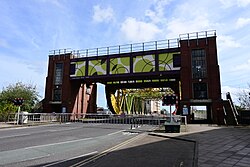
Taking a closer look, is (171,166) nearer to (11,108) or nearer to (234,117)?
(234,117)

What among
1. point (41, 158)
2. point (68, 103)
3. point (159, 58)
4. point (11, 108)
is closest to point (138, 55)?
point (159, 58)

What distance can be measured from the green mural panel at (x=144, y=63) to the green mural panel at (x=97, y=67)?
528cm

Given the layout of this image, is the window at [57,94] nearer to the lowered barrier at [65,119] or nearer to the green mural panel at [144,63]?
the lowered barrier at [65,119]

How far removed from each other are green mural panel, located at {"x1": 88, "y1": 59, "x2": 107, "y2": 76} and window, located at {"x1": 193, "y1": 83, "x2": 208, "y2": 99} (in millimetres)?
14736

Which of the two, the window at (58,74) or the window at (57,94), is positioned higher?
the window at (58,74)

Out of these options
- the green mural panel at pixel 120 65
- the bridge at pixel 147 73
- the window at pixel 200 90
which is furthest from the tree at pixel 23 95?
the window at pixel 200 90

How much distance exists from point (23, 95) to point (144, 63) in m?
21.7

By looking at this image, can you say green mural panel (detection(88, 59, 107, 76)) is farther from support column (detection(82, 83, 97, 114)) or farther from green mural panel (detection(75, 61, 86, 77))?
support column (detection(82, 83, 97, 114))

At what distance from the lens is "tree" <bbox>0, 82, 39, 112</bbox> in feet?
129

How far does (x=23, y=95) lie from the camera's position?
40.7 metres

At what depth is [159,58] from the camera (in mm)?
36344

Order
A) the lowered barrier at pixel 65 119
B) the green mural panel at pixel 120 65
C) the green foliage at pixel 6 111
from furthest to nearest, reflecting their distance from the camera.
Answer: the green mural panel at pixel 120 65 < the green foliage at pixel 6 111 < the lowered barrier at pixel 65 119

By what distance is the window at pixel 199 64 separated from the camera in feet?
111

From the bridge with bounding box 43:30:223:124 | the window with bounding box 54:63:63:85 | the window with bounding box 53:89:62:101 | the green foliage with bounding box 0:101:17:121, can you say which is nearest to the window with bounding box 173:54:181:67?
the bridge with bounding box 43:30:223:124
